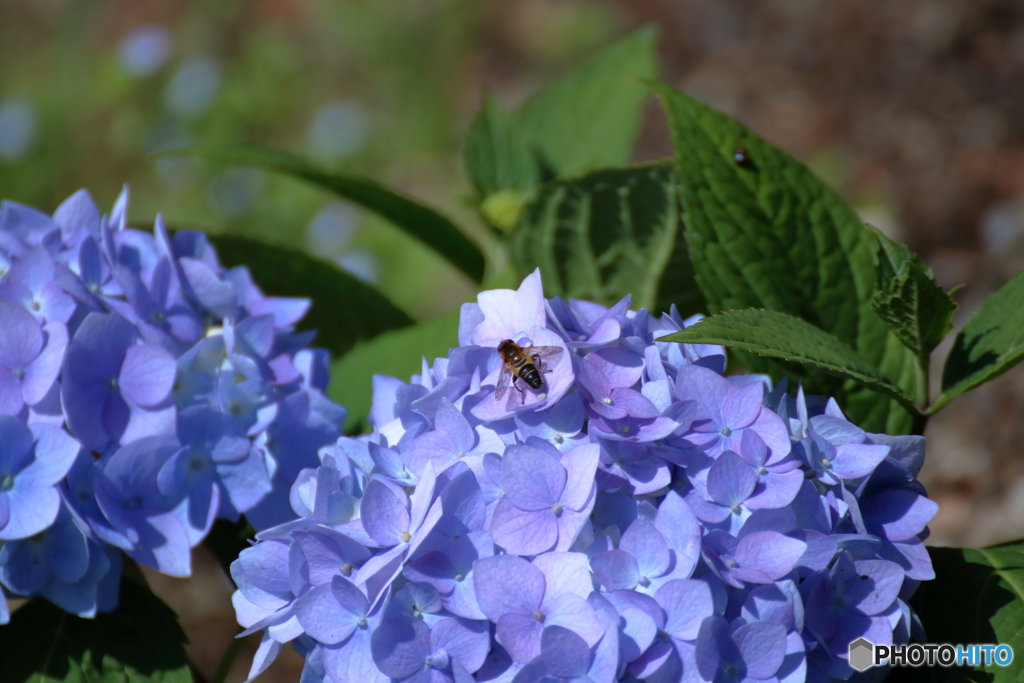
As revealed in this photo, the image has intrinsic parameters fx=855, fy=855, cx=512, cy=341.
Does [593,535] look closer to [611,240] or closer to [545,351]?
[545,351]

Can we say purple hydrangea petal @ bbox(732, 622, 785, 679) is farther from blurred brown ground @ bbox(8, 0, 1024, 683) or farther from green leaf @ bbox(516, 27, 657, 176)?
blurred brown ground @ bbox(8, 0, 1024, 683)

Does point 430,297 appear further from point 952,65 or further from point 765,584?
point 765,584

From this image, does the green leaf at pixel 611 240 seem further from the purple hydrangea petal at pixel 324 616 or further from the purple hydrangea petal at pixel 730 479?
the purple hydrangea petal at pixel 324 616

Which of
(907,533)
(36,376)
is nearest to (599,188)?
(907,533)

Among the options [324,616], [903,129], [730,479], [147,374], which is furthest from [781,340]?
[903,129]

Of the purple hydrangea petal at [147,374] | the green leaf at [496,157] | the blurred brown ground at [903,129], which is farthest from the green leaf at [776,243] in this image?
the blurred brown ground at [903,129]


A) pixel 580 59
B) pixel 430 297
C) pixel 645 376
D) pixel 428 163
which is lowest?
pixel 430 297
